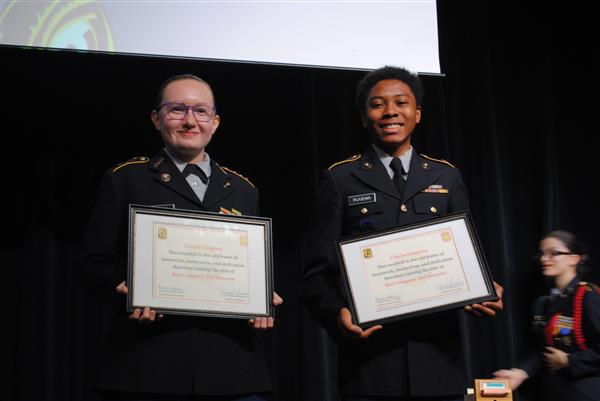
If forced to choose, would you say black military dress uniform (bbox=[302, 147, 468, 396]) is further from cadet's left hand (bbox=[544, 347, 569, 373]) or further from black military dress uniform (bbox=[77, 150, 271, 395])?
cadet's left hand (bbox=[544, 347, 569, 373])

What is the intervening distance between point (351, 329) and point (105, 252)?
0.67 m

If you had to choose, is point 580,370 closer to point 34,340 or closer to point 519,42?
point 519,42

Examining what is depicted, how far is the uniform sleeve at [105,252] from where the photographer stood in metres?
1.93

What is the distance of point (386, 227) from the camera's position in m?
2.15

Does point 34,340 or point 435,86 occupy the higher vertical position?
point 435,86

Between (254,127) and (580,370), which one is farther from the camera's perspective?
(254,127)

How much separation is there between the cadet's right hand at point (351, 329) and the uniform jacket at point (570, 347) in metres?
1.61

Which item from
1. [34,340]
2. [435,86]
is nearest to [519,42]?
[435,86]

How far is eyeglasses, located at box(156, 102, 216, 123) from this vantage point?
220 cm

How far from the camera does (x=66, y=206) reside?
11.5ft

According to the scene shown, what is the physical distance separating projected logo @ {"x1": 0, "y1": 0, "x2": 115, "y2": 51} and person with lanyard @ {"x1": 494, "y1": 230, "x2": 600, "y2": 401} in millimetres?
2277

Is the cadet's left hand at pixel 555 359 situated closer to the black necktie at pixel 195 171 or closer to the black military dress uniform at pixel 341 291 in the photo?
the black military dress uniform at pixel 341 291

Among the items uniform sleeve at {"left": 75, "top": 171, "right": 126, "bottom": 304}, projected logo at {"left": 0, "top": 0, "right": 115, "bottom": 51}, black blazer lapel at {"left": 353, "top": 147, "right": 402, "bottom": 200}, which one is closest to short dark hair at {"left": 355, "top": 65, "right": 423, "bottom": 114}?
black blazer lapel at {"left": 353, "top": 147, "right": 402, "bottom": 200}

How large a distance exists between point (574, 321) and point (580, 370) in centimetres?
23
